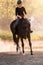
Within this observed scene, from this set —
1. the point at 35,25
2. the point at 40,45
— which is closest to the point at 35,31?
the point at 35,25

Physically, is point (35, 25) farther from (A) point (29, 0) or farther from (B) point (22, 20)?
(B) point (22, 20)

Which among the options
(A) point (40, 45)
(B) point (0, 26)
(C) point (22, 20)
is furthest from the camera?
Answer: (B) point (0, 26)

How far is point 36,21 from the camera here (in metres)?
16.0

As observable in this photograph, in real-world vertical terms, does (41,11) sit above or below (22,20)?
below

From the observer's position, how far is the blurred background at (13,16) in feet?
50.6

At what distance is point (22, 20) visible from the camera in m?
8.23

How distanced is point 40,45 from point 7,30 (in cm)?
206

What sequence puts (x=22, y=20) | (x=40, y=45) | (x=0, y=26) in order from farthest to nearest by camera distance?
(x=0, y=26)
(x=40, y=45)
(x=22, y=20)

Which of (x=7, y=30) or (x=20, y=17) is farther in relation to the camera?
(x=7, y=30)

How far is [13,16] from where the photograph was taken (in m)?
15.5

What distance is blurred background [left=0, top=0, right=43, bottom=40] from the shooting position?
15.4 metres

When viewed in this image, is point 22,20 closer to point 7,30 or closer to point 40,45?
point 40,45

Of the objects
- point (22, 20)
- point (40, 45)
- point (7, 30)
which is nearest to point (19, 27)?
point (22, 20)

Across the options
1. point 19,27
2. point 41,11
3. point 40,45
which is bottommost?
point 40,45
